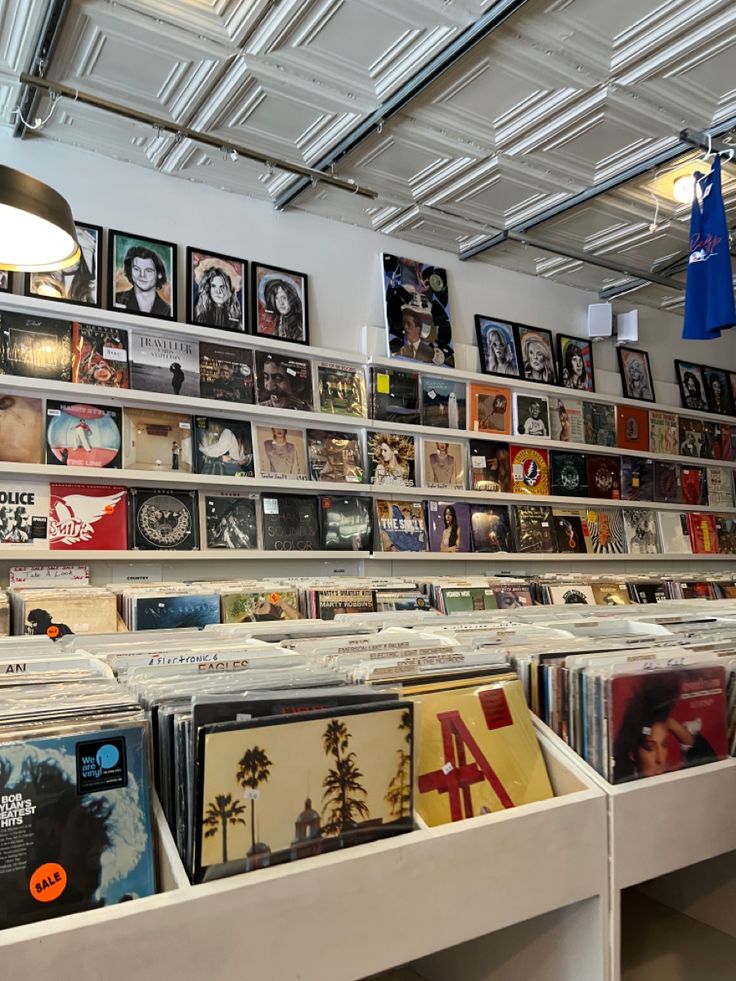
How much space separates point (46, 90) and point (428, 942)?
3.36 m

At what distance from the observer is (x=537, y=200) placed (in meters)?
4.19

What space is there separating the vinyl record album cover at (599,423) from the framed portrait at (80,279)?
319 centimetres

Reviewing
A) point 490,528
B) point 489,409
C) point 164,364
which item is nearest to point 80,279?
point 164,364

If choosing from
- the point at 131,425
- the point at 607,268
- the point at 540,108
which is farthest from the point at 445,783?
the point at 607,268

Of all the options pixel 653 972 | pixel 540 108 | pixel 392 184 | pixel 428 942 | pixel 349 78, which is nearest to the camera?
pixel 428 942

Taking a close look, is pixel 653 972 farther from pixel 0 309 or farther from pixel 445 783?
pixel 0 309

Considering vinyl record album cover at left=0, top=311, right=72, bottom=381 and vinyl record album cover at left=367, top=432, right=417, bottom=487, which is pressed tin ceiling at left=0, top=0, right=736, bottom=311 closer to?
vinyl record album cover at left=0, top=311, right=72, bottom=381

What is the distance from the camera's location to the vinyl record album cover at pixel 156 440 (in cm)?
353

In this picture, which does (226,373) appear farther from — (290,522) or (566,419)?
(566,419)

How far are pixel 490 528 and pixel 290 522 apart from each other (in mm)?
1307

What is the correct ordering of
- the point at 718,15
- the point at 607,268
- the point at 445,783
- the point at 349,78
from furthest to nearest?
the point at 607,268 < the point at 349,78 < the point at 718,15 < the point at 445,783

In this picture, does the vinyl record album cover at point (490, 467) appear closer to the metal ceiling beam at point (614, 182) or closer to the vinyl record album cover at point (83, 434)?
the metal ceiling beam at point (614, 182)

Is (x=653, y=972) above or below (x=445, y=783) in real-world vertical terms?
below

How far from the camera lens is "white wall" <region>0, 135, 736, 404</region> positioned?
359 cm
